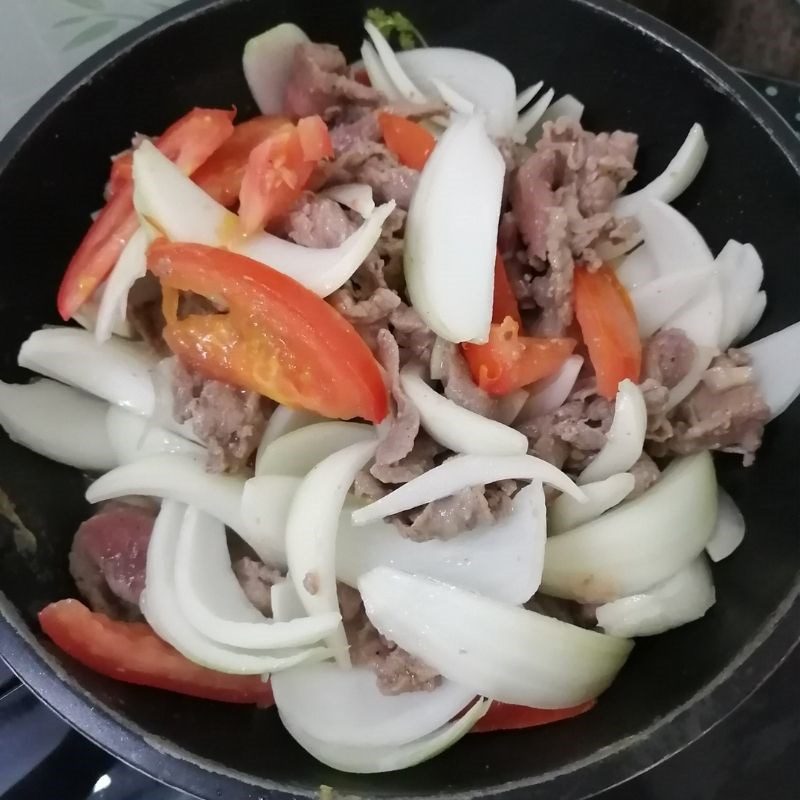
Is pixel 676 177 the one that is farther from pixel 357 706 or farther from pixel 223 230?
pixel 357 706

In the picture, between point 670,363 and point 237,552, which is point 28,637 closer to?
point 237,552

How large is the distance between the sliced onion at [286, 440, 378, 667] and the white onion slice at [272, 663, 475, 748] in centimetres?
4

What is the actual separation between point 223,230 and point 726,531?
0.68 m

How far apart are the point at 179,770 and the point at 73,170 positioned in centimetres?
73

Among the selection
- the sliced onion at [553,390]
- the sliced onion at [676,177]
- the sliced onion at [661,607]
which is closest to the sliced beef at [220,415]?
the sliced onion at [553,390]

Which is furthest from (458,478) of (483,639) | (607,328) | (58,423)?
(58,423)

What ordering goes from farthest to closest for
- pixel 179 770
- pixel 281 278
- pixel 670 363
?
pixel 670 363
pixel 281 278
pixel 179 770

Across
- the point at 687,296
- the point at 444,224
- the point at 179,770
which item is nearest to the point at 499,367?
the point at 444,224

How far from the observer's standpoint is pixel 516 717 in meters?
0.90

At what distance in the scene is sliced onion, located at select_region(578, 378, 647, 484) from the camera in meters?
0.90

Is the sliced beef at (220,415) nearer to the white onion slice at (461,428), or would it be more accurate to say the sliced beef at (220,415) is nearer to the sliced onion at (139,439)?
the sliced onion at (139,439)

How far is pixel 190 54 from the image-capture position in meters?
1.10

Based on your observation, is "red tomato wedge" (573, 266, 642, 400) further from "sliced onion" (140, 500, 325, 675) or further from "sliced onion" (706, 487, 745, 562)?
"sliced onion" (140, 500, 325, 675)

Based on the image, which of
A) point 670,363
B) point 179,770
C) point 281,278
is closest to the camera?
point 179,770
